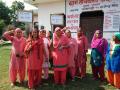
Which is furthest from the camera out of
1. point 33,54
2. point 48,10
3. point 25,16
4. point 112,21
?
point 48,10

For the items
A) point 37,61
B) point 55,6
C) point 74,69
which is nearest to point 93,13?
point 55,6

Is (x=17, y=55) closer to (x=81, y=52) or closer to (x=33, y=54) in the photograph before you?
(x=33, y=54)

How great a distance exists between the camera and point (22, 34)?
895cm

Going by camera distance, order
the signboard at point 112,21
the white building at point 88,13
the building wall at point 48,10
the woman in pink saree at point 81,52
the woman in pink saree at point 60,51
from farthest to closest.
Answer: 1. the building wall at point 48,10
2. the white building at point 88,13
3. the signboard at point 112,21
4. the woman in pink saree at point 81,52
5. the woman in pink saree at point 60,51

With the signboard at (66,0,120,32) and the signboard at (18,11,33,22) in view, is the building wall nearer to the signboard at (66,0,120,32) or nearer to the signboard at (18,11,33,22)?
the signboard at (66,0,120,32)

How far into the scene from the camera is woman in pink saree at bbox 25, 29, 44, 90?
823 centimetres

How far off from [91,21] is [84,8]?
33.5 inches

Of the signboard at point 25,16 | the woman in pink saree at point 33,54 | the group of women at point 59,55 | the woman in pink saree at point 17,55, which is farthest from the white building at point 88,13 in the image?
the woman in pink saree at point 33,54

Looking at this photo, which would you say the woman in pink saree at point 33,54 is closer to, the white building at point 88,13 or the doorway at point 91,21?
the white building at point 88,13

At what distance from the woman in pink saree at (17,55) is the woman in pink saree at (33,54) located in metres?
0.49

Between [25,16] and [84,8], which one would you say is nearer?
[25,16]

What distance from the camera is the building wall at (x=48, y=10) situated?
1811 centimetres

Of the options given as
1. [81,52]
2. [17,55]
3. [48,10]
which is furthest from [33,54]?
[48,10]

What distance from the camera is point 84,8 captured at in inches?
664
